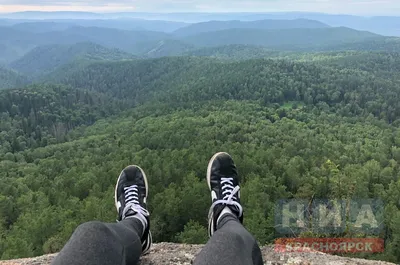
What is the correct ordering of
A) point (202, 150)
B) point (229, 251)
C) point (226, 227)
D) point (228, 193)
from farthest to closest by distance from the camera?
point (202, 150)
point (228, 193)
point (226, 227)
point (229, 251)

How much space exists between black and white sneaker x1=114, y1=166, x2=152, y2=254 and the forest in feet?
30.9

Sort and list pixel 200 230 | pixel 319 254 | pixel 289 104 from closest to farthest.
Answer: pixel 319 254, pixel 200 230, pixel 289 104

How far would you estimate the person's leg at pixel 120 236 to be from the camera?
133 inches

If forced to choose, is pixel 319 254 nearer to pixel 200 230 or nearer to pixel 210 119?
pixel 200 230

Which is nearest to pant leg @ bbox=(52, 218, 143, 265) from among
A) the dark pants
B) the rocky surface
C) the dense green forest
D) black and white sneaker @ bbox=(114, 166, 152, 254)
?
the dark pants

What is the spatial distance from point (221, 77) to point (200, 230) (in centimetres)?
13169

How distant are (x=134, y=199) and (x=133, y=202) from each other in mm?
175

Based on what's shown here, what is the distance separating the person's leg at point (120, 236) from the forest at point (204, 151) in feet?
31.5

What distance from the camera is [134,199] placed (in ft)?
22.7

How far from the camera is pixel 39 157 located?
232 feet

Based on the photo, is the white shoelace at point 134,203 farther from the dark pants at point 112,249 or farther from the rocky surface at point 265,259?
the dark pants at point 112,249

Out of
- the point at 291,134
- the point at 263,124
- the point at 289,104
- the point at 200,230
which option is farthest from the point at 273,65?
the point at 200,230

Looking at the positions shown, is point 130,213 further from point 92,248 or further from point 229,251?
point 229,251

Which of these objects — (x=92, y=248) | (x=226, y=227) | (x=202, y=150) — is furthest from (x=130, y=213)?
(x=202, y=150)
